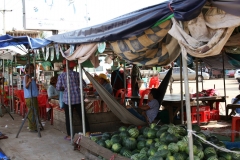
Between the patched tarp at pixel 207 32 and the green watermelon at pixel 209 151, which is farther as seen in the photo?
the green watermelon at pixel 209 151

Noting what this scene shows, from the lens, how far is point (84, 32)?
5.34m

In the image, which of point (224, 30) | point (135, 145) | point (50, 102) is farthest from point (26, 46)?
point (224, 30)

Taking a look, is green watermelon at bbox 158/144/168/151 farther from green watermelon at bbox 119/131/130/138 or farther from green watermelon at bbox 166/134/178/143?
green watermelon at bbox 119/131/130/138

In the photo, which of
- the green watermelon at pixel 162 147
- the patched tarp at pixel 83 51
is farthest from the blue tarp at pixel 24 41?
the green watermelon at pixel 162 147

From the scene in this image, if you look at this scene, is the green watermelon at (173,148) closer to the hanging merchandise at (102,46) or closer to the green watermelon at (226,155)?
the green watermelon at (226,155)

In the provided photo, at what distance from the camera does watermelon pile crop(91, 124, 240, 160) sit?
3934 mm

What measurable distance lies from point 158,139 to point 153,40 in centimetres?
169

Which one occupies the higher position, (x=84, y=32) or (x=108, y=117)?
(x=84, y=32)

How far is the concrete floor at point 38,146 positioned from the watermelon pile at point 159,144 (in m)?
1.14

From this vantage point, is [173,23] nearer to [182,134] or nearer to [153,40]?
[153,40]

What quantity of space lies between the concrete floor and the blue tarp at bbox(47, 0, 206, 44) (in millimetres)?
2389

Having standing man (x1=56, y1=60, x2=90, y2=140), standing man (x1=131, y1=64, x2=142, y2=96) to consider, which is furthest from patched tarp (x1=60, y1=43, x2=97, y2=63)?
standing man (x1=131, y1=64, x2=142, y2=96)

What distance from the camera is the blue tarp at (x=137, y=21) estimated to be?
307cm

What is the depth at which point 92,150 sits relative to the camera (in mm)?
5012
